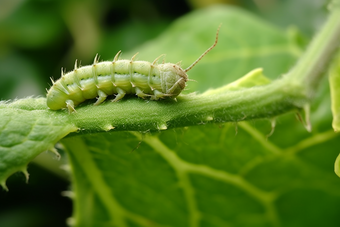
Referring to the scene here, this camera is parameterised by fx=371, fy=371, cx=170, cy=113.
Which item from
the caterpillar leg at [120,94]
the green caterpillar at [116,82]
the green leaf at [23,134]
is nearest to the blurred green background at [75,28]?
the green caterpillar at [116,82]

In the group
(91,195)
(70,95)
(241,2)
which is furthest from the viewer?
(241,2)

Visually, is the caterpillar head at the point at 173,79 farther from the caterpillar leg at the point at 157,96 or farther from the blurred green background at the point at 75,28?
the blurred green background at the point at 75,28

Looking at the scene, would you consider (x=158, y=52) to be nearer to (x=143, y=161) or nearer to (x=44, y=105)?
Result: (x=143, y=161)

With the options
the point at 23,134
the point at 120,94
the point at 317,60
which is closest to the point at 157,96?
the point at 120,94

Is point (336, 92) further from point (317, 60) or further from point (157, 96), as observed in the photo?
point (157, 96)

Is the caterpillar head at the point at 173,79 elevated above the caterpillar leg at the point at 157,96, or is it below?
above

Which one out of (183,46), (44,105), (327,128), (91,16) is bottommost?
(44,105)

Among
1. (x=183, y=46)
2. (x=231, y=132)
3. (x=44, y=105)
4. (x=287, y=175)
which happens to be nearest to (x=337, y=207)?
(x=287, y=175)
